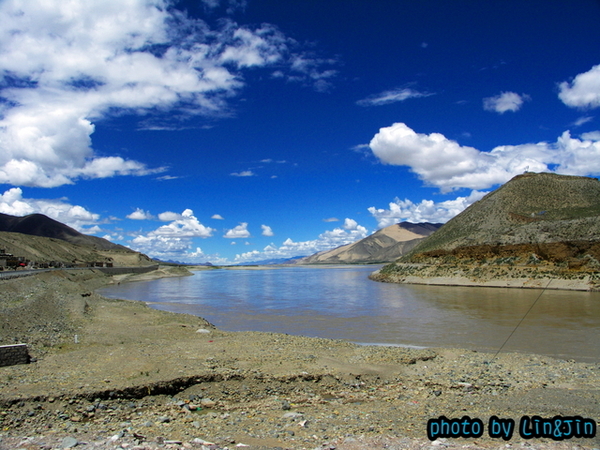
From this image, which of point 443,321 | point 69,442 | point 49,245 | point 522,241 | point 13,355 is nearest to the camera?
point 69,442

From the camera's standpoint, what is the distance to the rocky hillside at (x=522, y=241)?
49.8 metres

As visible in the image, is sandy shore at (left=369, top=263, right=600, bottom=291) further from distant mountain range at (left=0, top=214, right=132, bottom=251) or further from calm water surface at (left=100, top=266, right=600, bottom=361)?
distant mountain range at (left=0, top=214, right=132, bottom=251)

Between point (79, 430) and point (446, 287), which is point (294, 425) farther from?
point (446, 287)

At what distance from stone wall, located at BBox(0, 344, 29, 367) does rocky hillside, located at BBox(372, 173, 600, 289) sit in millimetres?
52228

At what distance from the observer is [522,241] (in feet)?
190

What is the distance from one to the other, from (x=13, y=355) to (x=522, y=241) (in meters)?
63.1

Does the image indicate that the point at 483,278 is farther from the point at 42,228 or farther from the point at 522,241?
the point at 42,228

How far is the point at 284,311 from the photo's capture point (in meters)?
32.6

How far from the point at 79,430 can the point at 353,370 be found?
24.9 feet

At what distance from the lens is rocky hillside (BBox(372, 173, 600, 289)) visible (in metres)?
49.8

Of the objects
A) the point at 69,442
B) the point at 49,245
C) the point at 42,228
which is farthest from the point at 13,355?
the point at 42,228

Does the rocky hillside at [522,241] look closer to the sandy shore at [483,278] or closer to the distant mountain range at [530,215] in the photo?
the distant mountain range at [530,215]

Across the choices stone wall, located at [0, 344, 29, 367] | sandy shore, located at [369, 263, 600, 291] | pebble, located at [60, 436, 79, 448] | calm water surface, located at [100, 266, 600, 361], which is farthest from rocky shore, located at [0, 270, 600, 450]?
sandy shore, located at [369, 263, 600, 291]

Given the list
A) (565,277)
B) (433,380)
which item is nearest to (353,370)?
(433,380)
